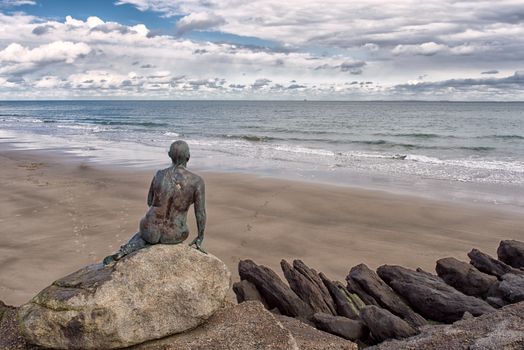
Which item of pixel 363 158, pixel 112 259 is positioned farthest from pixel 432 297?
pixel 363 158

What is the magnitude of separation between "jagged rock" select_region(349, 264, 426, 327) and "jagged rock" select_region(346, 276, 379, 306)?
0.14ft

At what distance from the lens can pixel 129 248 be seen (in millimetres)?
6418

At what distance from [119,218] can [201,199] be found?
10.1m

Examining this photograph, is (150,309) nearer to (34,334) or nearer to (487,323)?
(34,334)

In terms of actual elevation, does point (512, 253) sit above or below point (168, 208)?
below

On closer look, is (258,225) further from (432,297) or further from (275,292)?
(432,297)

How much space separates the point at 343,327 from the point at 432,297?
188cm

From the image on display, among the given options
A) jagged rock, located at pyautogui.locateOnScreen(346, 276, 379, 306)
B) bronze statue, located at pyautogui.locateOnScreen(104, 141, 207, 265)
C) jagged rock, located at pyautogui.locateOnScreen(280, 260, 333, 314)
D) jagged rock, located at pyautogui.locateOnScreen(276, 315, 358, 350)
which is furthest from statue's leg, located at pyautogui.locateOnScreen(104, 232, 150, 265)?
jagged rock, located at pyautogui.locateOnScreen(346, 276, 379, 306)

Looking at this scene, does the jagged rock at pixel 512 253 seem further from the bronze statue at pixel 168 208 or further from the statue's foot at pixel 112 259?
the statue's foot at pixel 112 259

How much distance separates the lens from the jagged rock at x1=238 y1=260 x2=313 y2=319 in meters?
8.49

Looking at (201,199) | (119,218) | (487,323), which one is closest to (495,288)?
(487,323)

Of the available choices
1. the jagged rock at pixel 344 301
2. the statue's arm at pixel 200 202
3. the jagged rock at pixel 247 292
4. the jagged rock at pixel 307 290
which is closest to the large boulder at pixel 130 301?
the statue's arm at pixel 200 202

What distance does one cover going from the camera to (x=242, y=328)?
6418 millimetres

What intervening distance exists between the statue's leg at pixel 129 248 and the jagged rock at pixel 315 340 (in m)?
2.50
